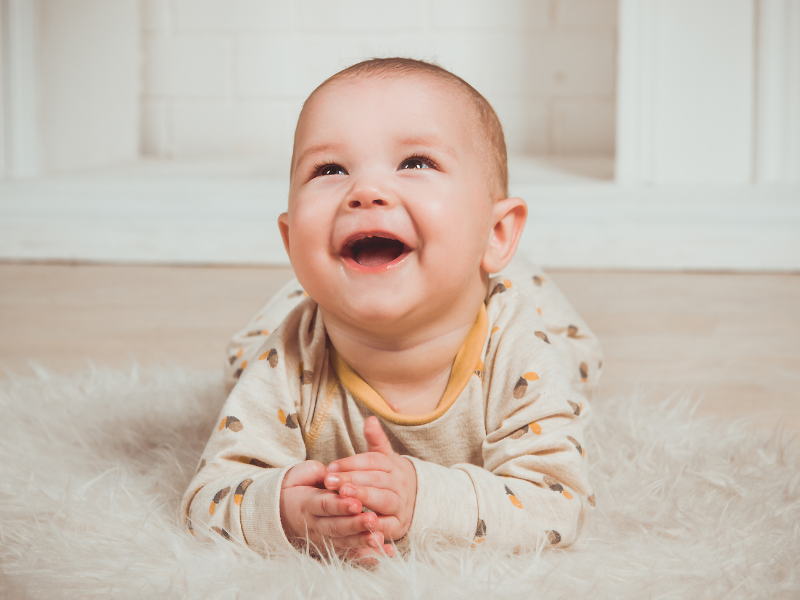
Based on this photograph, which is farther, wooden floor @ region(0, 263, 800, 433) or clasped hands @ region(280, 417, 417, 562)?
wooden floor @ region(0, 263, 800, 433)

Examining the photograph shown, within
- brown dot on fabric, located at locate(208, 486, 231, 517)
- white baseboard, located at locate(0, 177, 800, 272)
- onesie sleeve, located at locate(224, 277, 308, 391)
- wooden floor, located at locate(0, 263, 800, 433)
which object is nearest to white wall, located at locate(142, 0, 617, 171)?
white baseboard, located at locate(0, 177, 800, 272)

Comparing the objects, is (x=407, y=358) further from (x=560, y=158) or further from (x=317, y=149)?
(x=560, y=158)

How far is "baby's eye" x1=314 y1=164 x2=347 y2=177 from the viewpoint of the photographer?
2.00 feet

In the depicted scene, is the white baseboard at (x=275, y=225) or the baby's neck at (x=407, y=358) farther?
the white baseboard at (x=275, y=225)

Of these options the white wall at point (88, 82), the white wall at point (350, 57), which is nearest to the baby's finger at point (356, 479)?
the white wall at point (88, 82)

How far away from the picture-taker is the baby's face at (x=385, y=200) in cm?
57

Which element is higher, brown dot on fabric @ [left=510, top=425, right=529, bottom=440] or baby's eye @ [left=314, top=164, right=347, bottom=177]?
baby's eye @ [left=314, top=164, right=347, bottom=177]

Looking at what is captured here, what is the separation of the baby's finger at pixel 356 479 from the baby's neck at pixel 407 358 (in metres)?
0.13

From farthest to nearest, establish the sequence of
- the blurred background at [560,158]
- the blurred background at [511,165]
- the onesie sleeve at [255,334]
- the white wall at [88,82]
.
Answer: the white wall at [88,82]
the blurred background at [560,158]
the blurred background at [511,165]
the onesie sleeve at [255,334]

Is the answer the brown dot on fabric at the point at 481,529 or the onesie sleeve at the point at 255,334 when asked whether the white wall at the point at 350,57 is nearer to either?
the onesie sleeve at the point at 255,334

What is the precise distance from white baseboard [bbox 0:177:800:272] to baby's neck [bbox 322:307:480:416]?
3.84ft

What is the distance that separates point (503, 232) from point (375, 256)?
13cm

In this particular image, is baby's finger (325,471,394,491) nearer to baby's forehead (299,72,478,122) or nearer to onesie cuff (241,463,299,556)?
onesie cuff (241,463,299,556)

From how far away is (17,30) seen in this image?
6.15 feet
